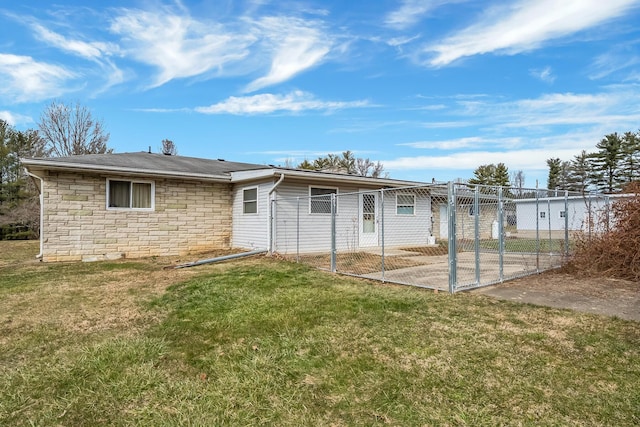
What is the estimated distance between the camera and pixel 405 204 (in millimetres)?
13758

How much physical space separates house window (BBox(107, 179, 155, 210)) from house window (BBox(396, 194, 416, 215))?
8.54 meters

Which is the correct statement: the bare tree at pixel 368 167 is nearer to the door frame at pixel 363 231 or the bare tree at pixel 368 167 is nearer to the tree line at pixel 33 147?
the tree line at pixel 33 147

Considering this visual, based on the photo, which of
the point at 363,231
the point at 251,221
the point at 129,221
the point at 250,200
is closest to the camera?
Answer: the point at 129,221

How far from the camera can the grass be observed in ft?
7.28

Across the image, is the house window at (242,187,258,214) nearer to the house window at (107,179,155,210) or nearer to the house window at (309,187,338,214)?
the house window at (309,187,338,214)

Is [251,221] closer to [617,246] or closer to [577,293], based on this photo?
[577,293]

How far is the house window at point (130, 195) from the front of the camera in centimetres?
994

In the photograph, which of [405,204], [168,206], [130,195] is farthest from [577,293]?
[130,195]

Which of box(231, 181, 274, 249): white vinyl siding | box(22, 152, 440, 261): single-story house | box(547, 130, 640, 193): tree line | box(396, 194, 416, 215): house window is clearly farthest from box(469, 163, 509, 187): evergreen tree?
box(231, 181, 274, 249): white vinyl siding

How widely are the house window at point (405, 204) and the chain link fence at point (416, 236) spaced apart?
39 mm

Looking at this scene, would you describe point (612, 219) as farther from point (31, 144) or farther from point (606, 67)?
point (31, 144)

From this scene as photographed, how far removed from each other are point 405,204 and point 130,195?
31.2ft

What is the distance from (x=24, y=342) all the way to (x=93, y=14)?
9928 millimetres

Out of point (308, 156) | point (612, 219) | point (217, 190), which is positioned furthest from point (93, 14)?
point (308, 156)
